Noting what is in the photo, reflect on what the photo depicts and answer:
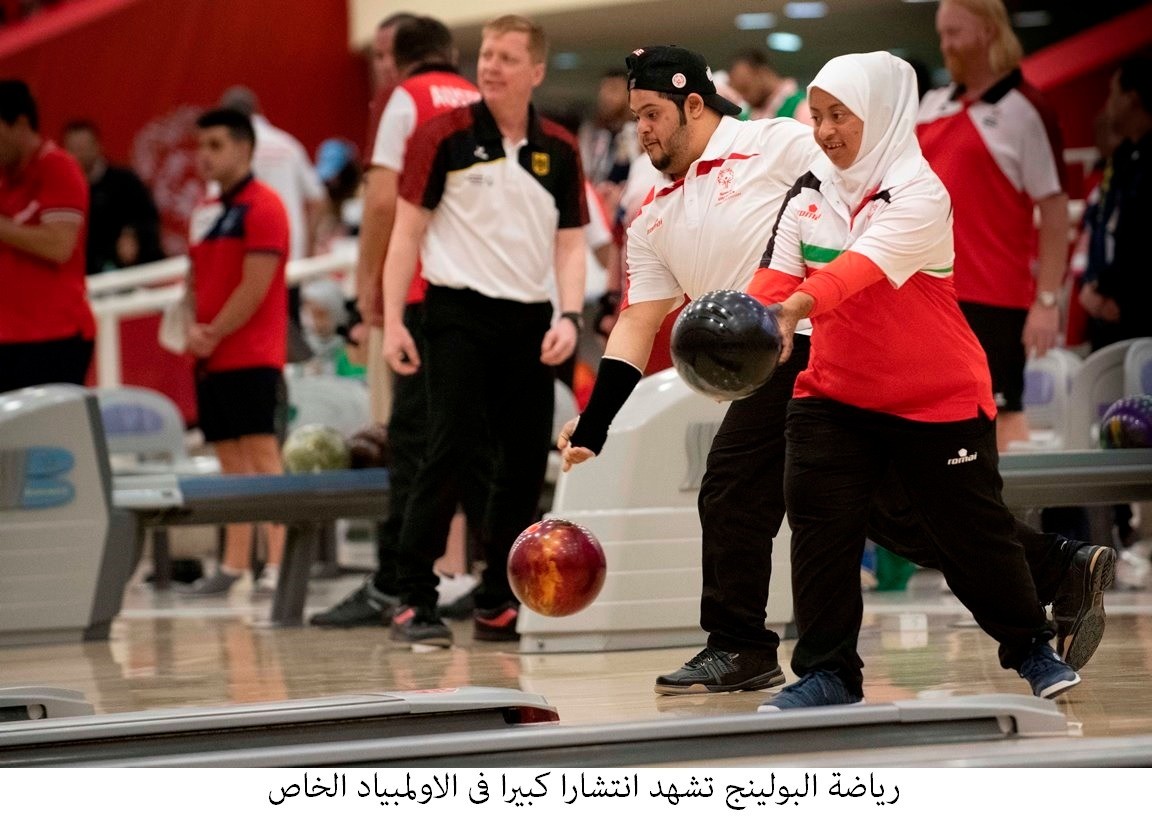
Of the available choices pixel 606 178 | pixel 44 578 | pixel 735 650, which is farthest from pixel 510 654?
pixel 606 178

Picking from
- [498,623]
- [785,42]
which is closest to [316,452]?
[498,623]

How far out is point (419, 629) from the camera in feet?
18.3

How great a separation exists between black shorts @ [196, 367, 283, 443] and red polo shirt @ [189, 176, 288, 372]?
0.05m

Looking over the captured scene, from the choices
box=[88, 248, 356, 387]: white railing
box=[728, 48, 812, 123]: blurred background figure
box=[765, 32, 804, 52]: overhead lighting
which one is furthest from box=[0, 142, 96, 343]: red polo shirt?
box=[765, 32, 804, 52]: overhead lighting

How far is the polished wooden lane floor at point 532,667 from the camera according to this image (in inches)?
165

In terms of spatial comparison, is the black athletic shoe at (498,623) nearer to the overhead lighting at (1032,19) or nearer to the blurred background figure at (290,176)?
the blurred background figure at (290,176)

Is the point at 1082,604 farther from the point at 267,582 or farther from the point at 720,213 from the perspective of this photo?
the point at 267,582

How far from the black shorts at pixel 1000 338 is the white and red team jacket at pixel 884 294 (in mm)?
1889

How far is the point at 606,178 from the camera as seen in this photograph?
934cm

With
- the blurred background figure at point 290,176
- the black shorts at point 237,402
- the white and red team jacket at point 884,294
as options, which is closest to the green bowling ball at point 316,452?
the black shorts at point 237,402

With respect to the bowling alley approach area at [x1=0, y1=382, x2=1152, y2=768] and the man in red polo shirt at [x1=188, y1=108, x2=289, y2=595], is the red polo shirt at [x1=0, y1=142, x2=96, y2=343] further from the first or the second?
the bowling alley approach area at [x1=0, y1=382, x2=1152, y2=768]

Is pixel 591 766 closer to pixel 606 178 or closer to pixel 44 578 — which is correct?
pixel 44 578

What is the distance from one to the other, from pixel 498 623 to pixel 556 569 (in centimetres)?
194

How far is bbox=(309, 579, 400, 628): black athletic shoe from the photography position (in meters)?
6.44
